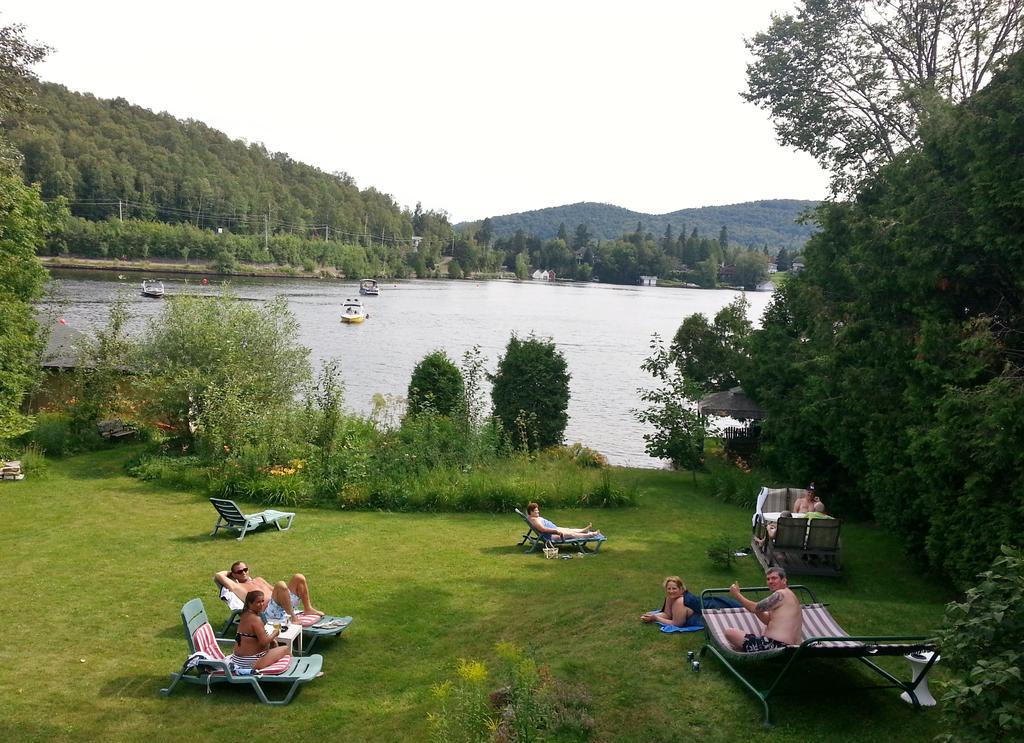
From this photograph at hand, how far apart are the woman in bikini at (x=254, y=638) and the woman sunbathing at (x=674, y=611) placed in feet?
12.5

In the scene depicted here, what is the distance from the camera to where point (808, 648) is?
19.7 ft

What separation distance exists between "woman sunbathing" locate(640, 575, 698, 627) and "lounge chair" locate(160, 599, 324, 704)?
3.48m

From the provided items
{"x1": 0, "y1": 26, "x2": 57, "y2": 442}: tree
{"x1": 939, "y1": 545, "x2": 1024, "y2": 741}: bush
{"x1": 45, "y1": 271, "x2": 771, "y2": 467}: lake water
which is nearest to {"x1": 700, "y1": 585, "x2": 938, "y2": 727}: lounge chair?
{"x1": 939, "y1": 545, "x2": 1024, "y2": 741}: bush

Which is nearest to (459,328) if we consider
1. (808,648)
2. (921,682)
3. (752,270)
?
(921,682)

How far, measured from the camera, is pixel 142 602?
32.3 ft

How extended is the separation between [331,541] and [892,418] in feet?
29.6

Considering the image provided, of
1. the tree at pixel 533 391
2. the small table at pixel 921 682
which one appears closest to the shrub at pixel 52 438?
the tree at pixel 533 391

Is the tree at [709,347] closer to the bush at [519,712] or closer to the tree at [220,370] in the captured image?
the tree at [220,370]

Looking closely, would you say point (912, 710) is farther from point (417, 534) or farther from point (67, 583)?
point (67, 583)

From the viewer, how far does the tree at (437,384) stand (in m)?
24.1

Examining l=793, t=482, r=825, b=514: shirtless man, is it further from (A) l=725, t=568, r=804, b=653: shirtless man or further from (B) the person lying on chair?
(A) l=725, t=568, r=804, b=653: shirtless man

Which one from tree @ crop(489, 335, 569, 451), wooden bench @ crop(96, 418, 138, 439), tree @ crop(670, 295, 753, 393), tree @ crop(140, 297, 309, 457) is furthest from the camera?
tree @ crop(670, 295, 753, 393)

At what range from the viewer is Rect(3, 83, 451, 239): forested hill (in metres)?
128

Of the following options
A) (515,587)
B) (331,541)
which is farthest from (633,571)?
(331,541)
